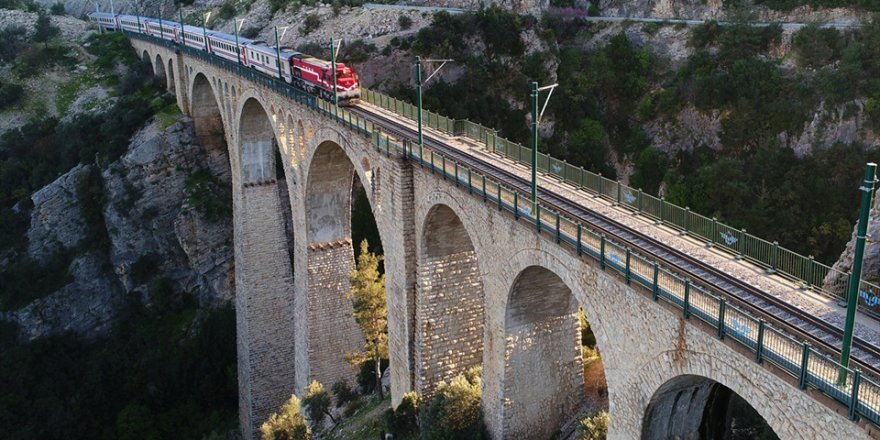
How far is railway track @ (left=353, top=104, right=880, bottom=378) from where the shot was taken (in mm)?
13641

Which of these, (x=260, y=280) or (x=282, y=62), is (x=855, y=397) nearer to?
(x=282, y=62)

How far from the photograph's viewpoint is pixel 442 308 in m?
26.7

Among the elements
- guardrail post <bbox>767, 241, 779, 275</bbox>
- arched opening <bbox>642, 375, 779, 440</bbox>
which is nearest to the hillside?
arched opening <bbox>642, 375, 779, 440</bbox>

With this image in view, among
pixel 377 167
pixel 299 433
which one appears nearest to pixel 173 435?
pixel 299 433

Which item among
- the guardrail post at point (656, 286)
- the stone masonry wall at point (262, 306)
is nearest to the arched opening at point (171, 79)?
the stone masonry wall at point (262, 306)

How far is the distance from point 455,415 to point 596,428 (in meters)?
5.19

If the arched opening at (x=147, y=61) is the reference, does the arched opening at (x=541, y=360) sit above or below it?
below

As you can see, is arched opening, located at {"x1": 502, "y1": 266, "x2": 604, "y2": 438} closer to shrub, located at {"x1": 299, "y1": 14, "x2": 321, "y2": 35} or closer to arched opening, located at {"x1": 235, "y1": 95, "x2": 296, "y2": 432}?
arched opening, located at {"x1": 235, "y1": 95, "x2": 296, "y2": 432}

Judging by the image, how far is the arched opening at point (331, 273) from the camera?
36.4 m

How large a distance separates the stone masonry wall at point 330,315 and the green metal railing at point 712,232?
1174 centimetres

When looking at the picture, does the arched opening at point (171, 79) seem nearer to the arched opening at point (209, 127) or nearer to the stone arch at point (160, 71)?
the stone arch at point (160, 71)

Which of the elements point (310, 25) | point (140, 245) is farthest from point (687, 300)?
point (310, 25)

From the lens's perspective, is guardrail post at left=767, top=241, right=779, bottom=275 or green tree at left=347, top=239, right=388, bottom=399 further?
green tree at left=347, top=239, right=388, bottom=399

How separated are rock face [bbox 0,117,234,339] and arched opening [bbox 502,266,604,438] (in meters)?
33.4
